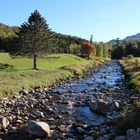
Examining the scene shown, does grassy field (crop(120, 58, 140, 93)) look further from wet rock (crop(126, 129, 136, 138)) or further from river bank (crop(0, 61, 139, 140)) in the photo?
wet rock (crop(126, 129, 136, 138))

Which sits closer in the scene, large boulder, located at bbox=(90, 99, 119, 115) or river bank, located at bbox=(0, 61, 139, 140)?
river bank, located at bbox=(0, 61, 139, 140)

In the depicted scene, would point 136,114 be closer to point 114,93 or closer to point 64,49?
point 114,93

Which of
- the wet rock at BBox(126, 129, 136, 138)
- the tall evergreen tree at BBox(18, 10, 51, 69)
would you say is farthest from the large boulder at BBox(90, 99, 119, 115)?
the tall evergreen tree at BBox(18, 10, 51, 69)

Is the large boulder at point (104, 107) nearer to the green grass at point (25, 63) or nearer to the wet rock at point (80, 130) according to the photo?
the wet rock at point (80, 130)

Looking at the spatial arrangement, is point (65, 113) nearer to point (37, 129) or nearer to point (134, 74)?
point (37, 129)

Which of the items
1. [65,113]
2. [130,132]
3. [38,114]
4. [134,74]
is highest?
[134,74]

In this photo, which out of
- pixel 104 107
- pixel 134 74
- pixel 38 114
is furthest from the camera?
pixel 134 74

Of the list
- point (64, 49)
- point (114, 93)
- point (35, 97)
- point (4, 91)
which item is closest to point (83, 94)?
point (114, 93)

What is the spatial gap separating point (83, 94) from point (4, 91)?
31.4 feet

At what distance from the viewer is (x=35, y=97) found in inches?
1422

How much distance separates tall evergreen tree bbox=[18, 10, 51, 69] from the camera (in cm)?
6888

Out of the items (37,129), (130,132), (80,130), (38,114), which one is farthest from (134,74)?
(130,132)

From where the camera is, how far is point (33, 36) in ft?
226

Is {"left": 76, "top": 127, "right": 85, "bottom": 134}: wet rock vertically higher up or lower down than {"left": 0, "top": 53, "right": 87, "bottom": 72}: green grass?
lower down
